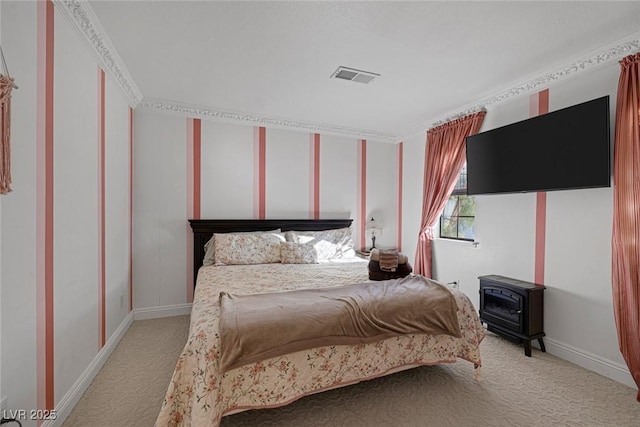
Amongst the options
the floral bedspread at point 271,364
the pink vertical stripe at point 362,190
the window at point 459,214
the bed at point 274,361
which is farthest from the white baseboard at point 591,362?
the pink vertical stripe at point 362,190

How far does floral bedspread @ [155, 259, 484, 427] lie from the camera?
5.16 ft

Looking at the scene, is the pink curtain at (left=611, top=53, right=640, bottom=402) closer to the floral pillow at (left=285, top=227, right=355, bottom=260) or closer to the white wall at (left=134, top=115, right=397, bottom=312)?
the floral pillow at (left=285, top=227, right=355, bottom=260)

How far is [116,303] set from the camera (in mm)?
2912

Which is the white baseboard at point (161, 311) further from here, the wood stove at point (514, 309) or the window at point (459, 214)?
the window at point (459, 214)

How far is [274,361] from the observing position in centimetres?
175

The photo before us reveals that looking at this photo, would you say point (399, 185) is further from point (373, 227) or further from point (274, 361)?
point (274, 361)

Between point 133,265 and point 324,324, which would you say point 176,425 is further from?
point 133,265

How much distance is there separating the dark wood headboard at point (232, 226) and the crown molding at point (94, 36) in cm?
172

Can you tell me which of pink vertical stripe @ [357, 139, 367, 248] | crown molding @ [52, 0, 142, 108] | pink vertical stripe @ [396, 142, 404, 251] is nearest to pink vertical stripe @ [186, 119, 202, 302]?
crown molding @ [52, 0, 142, 108]

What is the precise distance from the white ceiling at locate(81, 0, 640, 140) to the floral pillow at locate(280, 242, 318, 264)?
175 centimetres

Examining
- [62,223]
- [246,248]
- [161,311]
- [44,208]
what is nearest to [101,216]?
[62,223]

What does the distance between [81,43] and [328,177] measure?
3163 mm

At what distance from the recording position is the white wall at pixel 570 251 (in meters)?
2.44

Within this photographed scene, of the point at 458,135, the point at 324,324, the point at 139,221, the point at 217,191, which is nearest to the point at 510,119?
the point at 458,135
